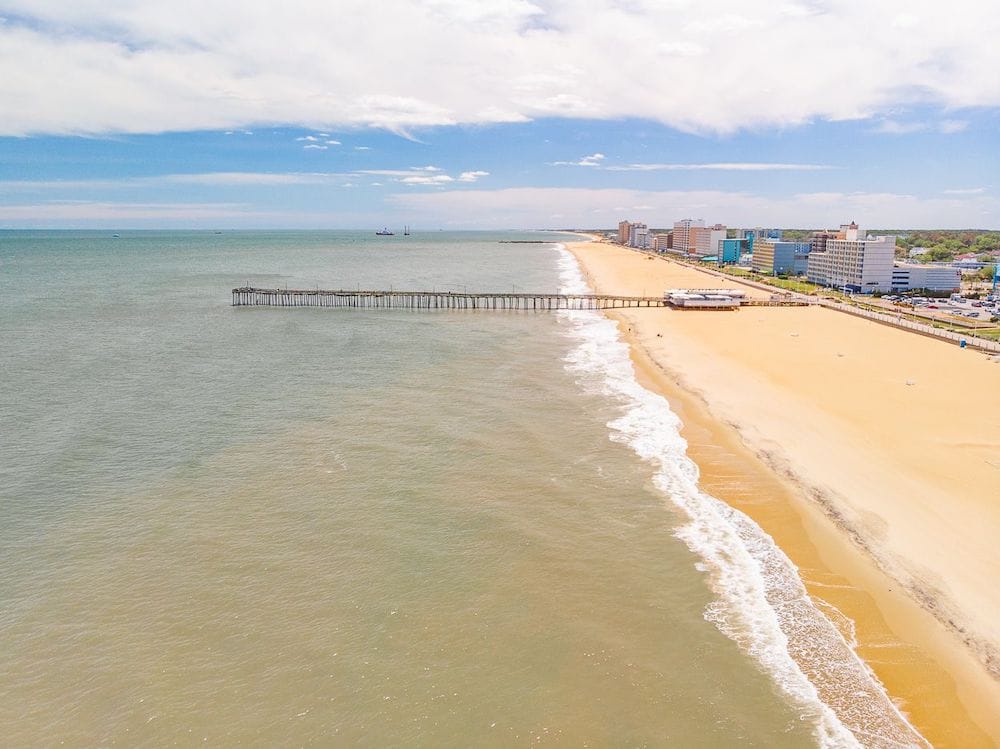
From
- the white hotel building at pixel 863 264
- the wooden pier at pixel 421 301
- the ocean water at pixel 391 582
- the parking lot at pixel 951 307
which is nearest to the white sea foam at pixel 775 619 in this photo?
the ocean water at pixel 391 582

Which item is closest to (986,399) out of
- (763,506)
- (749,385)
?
(749,385)

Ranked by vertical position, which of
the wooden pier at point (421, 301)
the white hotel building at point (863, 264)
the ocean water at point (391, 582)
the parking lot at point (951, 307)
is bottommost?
the ocean water at point (391, 582)

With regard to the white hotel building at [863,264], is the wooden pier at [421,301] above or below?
below

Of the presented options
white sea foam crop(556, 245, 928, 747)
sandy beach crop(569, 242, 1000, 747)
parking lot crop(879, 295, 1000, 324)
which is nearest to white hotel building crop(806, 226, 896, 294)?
parking lot crop(879, 295, 1000, 324)

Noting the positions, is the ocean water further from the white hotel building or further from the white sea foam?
the white hotel building

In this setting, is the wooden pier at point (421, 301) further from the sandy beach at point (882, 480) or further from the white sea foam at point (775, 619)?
the white sea foam at point (775, 619)

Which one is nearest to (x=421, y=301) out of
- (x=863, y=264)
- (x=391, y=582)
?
(x=863, y=264)

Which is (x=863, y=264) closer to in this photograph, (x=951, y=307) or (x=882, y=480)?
(x=951, y=307)
